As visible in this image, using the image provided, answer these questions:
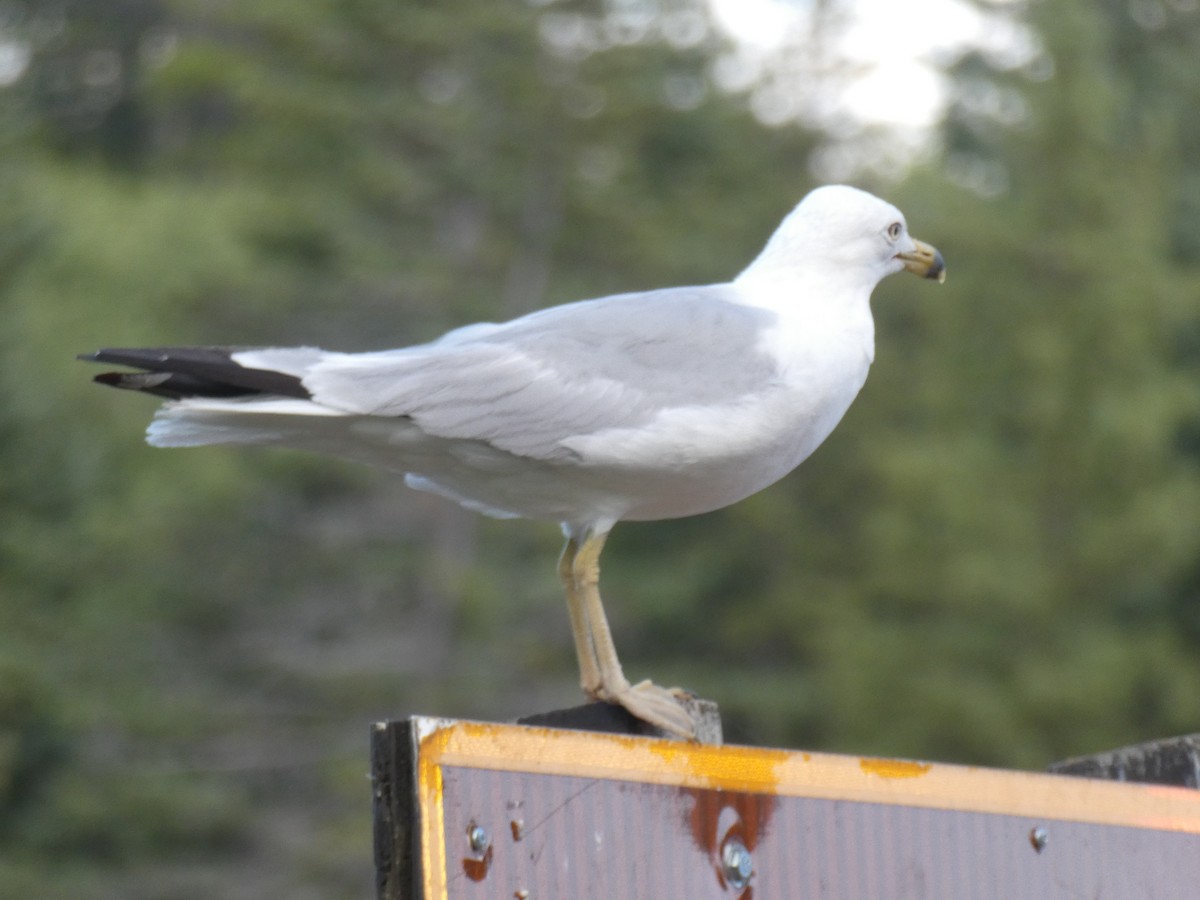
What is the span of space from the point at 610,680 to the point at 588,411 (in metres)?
Answer: 0.44

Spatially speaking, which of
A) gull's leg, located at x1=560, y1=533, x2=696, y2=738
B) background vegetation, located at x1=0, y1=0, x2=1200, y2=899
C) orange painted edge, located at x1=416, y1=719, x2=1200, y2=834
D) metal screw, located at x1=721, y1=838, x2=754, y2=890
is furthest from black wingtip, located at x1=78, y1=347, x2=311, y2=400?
background vegetation, located at x1=0, y1=0, x2=1200, y2=899

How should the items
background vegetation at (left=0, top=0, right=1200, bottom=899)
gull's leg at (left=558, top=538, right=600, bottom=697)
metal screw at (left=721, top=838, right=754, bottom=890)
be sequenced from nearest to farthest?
metal screw at (left=721, top=838, right=754, bottom=890) → gull's leg at (left=558, top=538, right=600, bottom=697) → background vegetation at (left=0, top=0, right=1200, bottom=899)

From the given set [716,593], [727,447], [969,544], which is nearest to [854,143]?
[716,593]

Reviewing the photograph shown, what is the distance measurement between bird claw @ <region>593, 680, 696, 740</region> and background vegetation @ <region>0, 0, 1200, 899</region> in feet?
30.8

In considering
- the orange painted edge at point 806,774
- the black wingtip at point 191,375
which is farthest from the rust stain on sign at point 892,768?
the black wingtip at point 191,375

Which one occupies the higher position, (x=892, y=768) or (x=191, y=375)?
(x=191, y=375)

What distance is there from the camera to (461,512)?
47.3 feet

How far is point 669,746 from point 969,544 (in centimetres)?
1247

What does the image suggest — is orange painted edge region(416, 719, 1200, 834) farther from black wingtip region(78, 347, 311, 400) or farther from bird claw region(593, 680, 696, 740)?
black wingtip region(78, 347, 311, 400)

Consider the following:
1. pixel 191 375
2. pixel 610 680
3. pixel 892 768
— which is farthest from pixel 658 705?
pixel 191 375

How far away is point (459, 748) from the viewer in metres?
1.81

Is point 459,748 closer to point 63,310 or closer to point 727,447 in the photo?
point 727,447

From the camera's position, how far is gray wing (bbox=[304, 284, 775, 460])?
287cm

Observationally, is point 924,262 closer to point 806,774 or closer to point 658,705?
point 658,705
